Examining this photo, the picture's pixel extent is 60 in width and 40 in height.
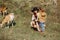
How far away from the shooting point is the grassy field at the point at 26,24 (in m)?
1.18

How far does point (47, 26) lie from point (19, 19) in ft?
0.62

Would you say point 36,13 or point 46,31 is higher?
point 36,13

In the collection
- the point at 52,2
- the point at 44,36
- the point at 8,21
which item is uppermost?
the point at 52,2

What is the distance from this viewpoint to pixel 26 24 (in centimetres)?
121

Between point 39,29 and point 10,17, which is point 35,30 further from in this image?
point 10,17

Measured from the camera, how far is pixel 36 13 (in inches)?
48.4

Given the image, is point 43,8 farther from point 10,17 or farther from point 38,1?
point 10,17

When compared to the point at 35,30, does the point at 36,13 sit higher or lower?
higher

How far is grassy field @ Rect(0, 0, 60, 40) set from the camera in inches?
46.3

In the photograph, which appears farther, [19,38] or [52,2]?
[52,2]

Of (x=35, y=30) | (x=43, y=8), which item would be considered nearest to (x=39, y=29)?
(x=35, y=30)

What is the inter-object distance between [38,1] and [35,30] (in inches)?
7.9

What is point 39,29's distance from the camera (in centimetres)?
122

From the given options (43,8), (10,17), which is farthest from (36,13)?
(10,17)
